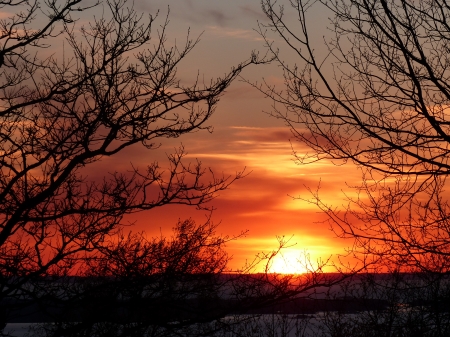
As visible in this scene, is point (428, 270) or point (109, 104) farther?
point (109, 104)

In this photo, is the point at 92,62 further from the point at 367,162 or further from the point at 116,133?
the point at 367,162

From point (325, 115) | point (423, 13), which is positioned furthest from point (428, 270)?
point (423, 13)

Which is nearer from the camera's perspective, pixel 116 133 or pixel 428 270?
pixel 428 270

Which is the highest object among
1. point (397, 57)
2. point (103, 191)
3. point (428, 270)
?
point (397, 57)

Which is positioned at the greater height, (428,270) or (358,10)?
(358,10)

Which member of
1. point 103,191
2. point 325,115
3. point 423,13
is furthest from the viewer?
point 103,191

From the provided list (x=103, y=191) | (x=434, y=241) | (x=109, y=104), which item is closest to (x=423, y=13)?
(x=434, y=241)

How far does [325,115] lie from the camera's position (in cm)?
745

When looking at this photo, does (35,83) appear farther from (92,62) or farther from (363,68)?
(363,68)

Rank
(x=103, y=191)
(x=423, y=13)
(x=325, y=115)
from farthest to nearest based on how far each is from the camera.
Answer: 1. (x=103, y=191)
2. (x=325, y=115)
3. (x=423, y=13)

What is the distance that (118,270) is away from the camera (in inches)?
303

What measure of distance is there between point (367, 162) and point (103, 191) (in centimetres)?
319

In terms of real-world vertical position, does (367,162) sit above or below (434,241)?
above

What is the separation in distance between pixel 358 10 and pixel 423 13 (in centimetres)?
72
